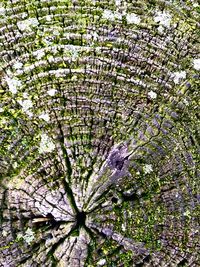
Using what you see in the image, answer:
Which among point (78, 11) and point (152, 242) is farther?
point (78, 11)

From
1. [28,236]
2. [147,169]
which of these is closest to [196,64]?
[147,169]

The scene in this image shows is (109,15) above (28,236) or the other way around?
above

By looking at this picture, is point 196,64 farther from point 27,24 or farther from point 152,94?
point 27,24

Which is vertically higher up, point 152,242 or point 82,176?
point 82,176

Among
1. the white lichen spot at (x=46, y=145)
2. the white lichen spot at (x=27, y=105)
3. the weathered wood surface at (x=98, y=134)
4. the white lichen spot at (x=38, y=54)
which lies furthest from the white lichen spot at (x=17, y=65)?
the white lichen spot at (x=46, y=145)

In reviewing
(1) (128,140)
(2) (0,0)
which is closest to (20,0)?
(2) (0,0)

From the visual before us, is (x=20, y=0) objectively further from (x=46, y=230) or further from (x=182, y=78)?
(x=46, y=230)
